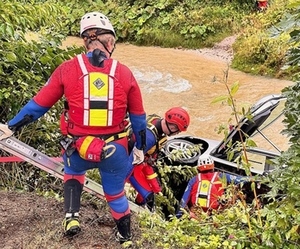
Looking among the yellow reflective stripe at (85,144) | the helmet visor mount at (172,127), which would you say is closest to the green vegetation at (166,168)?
the yellow reflective stripe at (85,144)

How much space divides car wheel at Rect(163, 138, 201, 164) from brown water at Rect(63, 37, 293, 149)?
2807 mm

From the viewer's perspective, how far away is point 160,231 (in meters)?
3.60

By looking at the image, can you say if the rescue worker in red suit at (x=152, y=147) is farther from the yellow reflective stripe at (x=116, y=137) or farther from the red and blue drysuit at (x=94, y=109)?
the yellow reflective stripe at (x=116, y=137)

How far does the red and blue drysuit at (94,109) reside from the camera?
3176 mm

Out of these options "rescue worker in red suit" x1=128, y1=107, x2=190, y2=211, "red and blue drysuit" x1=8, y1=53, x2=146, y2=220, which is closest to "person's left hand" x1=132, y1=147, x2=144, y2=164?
"red and blue drysuit" x1=8, y1=53, x2=146, y2=220

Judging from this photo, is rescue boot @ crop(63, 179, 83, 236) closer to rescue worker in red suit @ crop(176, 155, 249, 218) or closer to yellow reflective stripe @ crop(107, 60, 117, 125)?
yellow reflective stripe @ crop(107, 60, 117, 125)

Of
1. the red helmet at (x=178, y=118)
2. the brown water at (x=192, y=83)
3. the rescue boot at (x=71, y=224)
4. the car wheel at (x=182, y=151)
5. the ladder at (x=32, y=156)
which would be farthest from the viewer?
the brown water at (x=192, y=83)

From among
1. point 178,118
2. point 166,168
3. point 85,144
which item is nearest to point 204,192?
point 166,168

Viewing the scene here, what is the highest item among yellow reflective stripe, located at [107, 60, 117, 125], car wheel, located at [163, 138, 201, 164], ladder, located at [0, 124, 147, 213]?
yellow reflective stripe, located at [107, 60, 117, 125]

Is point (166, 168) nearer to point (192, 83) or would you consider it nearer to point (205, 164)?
point (205, 164)

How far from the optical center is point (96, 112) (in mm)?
3188

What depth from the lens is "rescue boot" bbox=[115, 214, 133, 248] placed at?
137 inches

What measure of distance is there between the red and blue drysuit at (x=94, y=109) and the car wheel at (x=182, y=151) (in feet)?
7.70

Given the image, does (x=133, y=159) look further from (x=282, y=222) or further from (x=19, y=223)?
(x=282, y=222)
